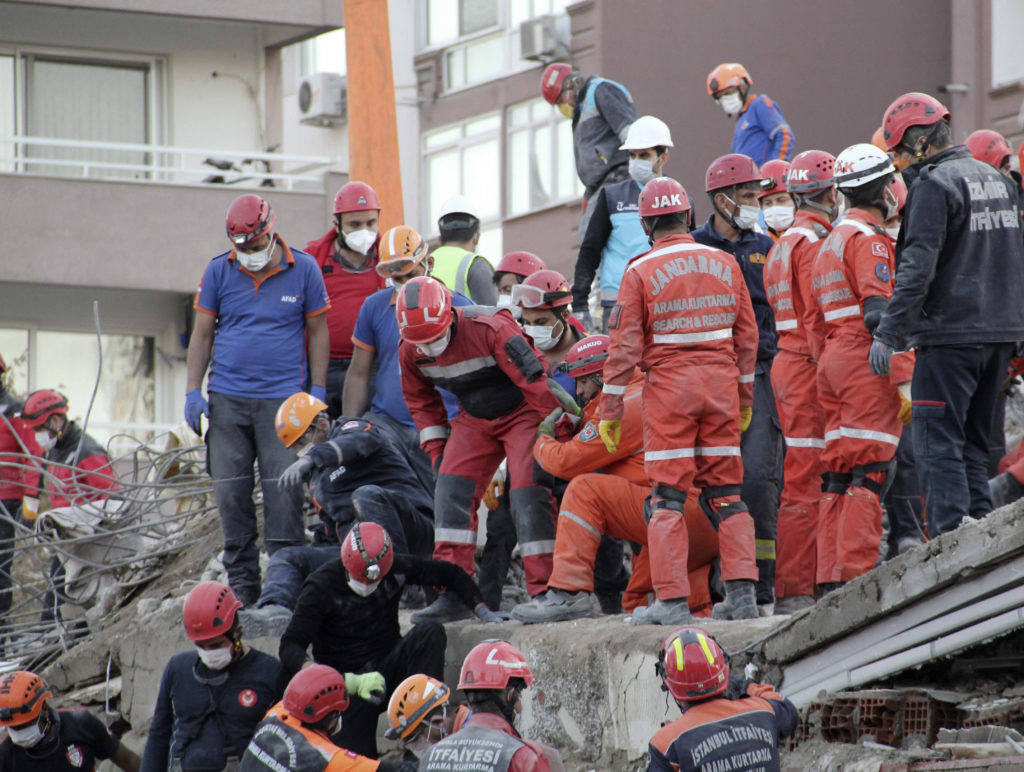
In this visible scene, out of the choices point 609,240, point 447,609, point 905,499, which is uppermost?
point 609,240

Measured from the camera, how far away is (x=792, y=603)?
26.2 ft

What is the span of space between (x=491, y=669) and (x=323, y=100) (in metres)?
24.0

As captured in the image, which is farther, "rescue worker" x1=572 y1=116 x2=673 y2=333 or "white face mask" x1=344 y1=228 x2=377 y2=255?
"rescue worker" x1=572 y1=116 x2=673 y2=333

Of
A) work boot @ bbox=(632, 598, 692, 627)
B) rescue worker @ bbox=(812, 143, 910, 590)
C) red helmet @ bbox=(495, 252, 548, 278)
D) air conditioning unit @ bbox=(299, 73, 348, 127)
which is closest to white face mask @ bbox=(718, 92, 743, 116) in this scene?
red helmet @ bbox=(495, 252, 548, 278)

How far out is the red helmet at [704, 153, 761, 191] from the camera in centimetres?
859

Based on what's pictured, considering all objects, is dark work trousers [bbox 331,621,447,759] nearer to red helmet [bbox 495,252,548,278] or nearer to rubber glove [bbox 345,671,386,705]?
rubber glove [bbox 345,671,386,705]

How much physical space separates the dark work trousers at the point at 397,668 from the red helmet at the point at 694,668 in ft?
8.00

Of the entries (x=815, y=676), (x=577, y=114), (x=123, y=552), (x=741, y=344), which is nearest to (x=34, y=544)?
(x=123, y=552)

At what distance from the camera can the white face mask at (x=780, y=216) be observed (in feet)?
31.5

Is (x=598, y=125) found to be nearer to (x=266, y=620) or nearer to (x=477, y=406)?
(x=477, y=406)

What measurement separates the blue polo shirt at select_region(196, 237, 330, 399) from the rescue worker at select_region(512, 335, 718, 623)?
6.72 ft

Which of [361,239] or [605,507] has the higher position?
[361,239]

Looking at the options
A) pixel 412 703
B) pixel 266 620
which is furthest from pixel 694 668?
pixel 266 620

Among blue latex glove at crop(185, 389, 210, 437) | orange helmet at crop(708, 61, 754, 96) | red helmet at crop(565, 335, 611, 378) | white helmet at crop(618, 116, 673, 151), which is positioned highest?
orange helmet at crop(708, 61, 754, 96)
